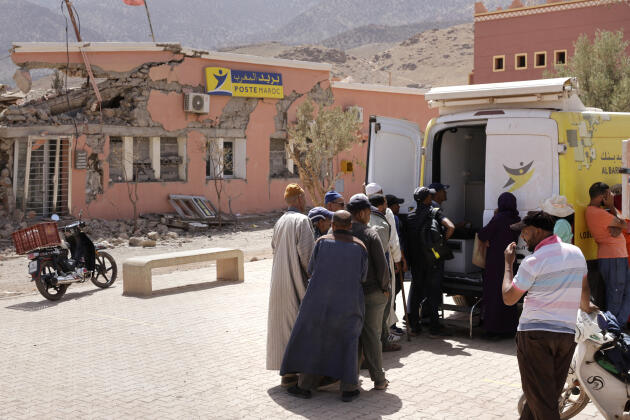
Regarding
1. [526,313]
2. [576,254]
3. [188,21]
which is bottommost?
[526,313]

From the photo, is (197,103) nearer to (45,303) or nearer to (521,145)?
(45,303)

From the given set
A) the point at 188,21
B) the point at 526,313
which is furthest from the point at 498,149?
the point at 188,21

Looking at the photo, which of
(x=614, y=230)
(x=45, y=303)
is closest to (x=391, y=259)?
(x=614, y=230)

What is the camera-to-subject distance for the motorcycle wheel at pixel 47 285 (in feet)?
34.8

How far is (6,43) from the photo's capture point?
131 m

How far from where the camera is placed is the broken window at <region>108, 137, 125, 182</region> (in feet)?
63.8

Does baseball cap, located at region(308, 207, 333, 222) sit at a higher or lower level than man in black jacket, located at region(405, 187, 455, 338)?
higher

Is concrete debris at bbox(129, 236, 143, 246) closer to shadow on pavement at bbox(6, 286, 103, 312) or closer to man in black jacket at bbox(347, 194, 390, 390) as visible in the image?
shadow on pavement at bbox(6, 286, 103, 312)

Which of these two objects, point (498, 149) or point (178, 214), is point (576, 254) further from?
point (178, 214)

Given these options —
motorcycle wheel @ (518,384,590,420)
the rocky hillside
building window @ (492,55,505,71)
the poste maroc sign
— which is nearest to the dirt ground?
the poste maroc sign

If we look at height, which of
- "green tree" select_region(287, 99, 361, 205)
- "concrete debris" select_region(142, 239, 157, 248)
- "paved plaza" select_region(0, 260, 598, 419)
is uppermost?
"green tree" select_region(287, 99, 361, 205)

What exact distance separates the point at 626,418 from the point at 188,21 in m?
178

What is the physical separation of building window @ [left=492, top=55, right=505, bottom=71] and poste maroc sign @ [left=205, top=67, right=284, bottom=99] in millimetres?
18885

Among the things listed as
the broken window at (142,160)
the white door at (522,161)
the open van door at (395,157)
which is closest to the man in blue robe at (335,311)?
the white door at (522,161)
